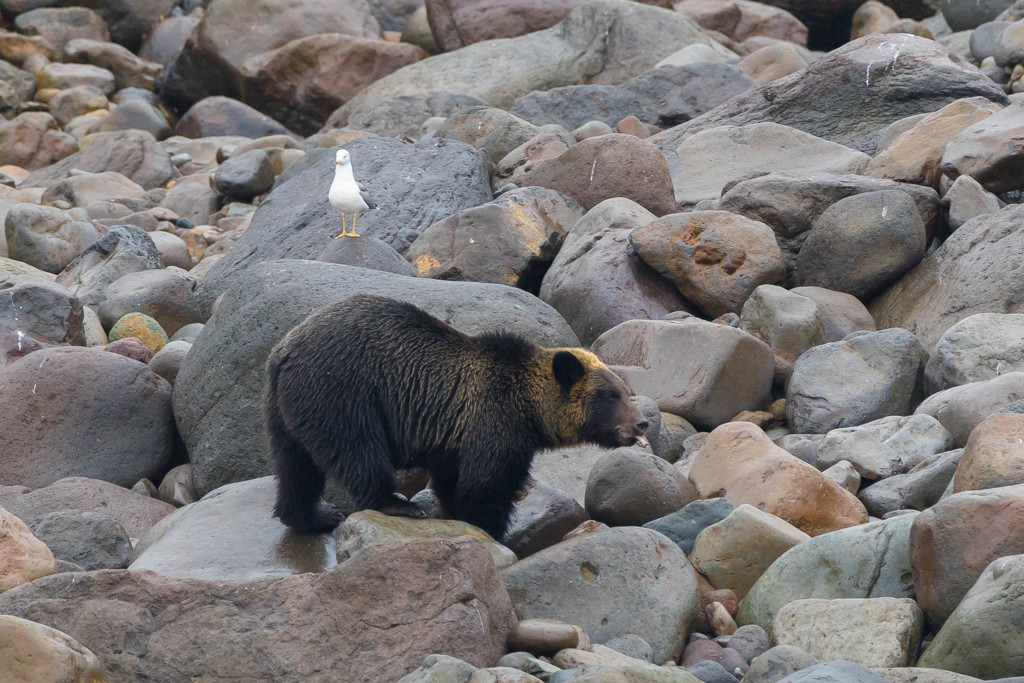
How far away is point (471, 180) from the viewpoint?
52.8 feet

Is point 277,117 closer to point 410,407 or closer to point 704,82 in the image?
point 704,82

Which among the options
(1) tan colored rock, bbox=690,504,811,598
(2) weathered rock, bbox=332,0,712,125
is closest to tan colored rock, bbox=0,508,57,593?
(1) tan colored rock, bbox=690,504,811,598

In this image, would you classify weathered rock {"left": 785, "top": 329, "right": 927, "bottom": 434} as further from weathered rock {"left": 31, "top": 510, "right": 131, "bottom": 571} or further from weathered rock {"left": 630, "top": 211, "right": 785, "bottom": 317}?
weathered rock {"left": 31, "top": 510, "right": 131, "bottom": 571}

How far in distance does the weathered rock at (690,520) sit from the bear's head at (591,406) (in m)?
0.63

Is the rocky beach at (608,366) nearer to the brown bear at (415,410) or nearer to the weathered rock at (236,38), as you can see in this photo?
A: the brown bear at (415,410)

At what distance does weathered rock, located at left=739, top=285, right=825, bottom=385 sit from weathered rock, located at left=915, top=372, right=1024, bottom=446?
194 cm

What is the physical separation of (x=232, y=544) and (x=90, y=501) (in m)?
2.35

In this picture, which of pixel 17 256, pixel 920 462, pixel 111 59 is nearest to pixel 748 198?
pixel 920 462

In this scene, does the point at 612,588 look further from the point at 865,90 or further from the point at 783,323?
the point at 865,90

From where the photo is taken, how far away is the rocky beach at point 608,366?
6430 mm

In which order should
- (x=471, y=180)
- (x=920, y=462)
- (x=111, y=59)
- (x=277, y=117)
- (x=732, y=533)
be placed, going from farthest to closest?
(x=111, y=59)
(x=277, y=117)
(x=471, y=180)
(x=920, y=462)
(x=732, y=533)

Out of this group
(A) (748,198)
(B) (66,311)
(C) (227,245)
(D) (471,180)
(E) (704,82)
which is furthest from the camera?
(E) (704,82)

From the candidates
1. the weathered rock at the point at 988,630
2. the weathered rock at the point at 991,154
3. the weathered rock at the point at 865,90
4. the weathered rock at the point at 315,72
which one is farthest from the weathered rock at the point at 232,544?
the weathered rock at the point at 315,72

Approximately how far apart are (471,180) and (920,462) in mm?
8355
